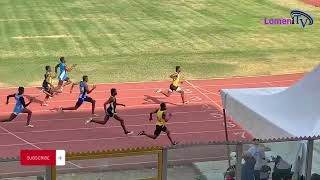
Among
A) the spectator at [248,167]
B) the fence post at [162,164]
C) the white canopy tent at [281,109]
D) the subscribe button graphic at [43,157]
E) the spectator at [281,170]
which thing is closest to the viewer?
the subscribe button graphic at [43,157]

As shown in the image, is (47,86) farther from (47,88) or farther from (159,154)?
(159,154)

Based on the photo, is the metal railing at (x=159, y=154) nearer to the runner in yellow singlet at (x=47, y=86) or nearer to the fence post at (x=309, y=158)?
the fence post at (x=309, y=158)

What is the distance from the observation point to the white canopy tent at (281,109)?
11.0m

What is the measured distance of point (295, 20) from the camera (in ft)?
121

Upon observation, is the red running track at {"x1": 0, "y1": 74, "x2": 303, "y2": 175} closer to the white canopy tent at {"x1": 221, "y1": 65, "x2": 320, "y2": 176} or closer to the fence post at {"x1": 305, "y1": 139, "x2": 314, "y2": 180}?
the white canopy tent at {"x1": 221, "y1": 65, "x2": 320, "y2": 176}

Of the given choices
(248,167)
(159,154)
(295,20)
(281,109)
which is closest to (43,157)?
(159,154)

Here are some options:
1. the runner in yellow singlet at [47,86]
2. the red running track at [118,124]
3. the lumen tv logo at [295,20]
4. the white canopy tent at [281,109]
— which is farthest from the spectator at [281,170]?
the lumen tv logo at [295,20]

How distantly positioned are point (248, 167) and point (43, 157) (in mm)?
3688

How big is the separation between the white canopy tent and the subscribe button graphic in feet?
14.7

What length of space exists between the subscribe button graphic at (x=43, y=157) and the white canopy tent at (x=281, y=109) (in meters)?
4.49

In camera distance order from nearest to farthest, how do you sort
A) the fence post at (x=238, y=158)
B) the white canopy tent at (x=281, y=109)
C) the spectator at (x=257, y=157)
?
the fence post at (x=238, y=158), the spectator at (x=257, y=157), the white canopy tent at (x=281, y=109)

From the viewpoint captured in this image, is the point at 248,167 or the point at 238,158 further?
the point at 248,167

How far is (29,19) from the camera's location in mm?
35750

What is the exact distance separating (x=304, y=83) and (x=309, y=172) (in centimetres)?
275
